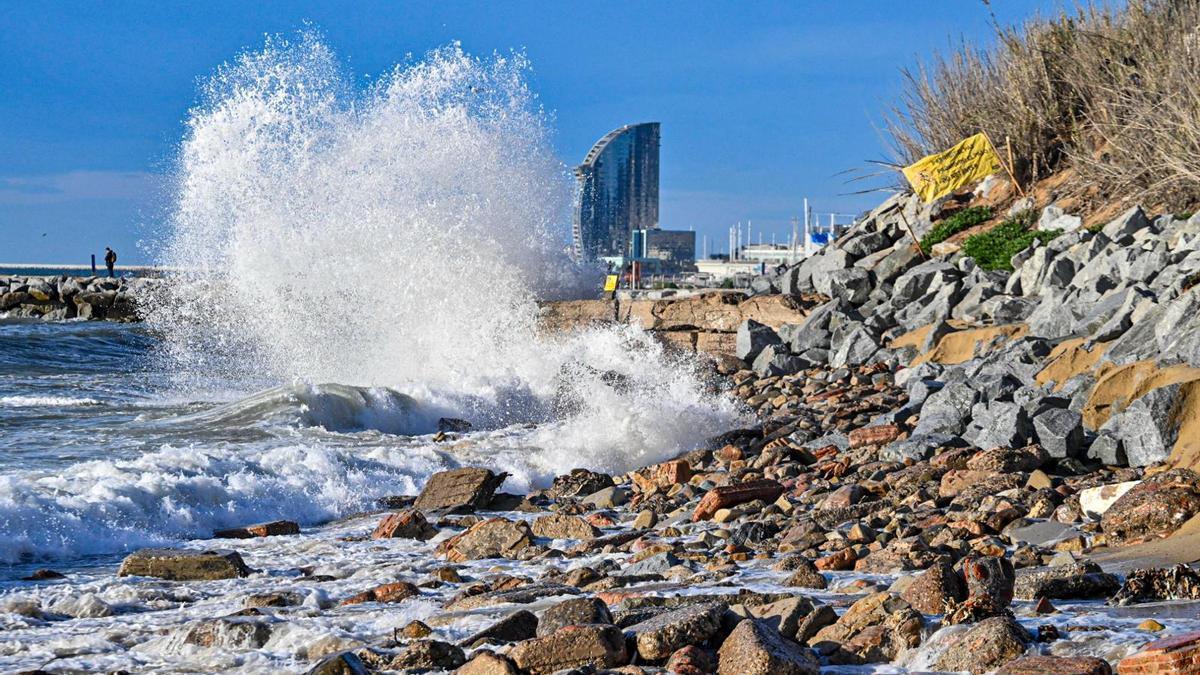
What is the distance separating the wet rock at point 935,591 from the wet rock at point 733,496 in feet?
9.16

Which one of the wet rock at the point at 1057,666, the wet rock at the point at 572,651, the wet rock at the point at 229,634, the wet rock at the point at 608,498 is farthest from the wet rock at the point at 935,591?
the wet rock at the point at 608,498

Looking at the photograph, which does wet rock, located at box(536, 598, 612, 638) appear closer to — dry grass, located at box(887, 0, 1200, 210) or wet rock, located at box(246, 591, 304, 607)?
wet rock, located at box(246, 591, 304, 607)

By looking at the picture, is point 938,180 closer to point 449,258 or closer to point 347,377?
point 449,258

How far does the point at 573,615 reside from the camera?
4.31 m

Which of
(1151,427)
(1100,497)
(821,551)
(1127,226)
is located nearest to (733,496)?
(821,551)

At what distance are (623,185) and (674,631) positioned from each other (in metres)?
141

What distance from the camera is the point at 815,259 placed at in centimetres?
1723

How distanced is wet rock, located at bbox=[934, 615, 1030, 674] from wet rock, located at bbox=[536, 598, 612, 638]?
1.15 m

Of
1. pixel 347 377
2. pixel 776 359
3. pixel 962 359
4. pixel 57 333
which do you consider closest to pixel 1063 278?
pixel 962 359

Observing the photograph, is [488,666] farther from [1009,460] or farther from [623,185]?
[623,185]

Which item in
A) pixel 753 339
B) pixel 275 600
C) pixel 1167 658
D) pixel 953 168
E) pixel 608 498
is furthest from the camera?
pixel 953 168

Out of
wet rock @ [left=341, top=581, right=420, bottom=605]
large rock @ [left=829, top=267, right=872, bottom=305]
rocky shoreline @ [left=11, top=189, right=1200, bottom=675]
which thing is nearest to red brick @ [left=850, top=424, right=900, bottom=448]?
rocky shoreline @ [left=11, top=189, right=1200, bottom=675]

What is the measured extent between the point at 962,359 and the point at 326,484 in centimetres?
600

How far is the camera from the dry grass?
45.0 ft
